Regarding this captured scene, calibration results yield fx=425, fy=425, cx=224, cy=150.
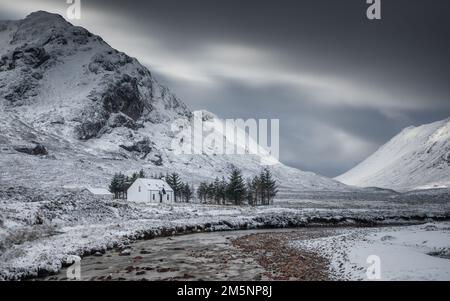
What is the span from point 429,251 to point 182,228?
29243mm

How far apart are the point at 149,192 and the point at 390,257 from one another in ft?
309

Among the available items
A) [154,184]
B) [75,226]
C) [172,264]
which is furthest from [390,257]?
[154,184]

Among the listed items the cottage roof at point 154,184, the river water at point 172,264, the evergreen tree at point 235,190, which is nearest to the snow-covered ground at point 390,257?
the river water at point 172,264

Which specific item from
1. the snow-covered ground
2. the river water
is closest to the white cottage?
the river water

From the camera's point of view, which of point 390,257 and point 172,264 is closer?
point 390,257

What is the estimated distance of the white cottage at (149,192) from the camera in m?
112

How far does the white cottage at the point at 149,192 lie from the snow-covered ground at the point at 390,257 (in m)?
82.3

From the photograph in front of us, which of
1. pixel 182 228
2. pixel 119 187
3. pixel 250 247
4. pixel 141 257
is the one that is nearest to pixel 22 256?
pixel 141 257

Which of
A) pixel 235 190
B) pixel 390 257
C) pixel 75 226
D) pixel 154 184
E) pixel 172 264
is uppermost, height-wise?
pixel 154 184

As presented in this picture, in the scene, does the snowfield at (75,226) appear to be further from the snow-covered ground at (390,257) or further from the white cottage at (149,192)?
the white cottage at (149,192)

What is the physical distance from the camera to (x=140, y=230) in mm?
41750

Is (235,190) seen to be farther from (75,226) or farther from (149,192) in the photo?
(75,226)

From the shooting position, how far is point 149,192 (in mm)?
112062

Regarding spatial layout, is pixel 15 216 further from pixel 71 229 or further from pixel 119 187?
pixel 119 187
